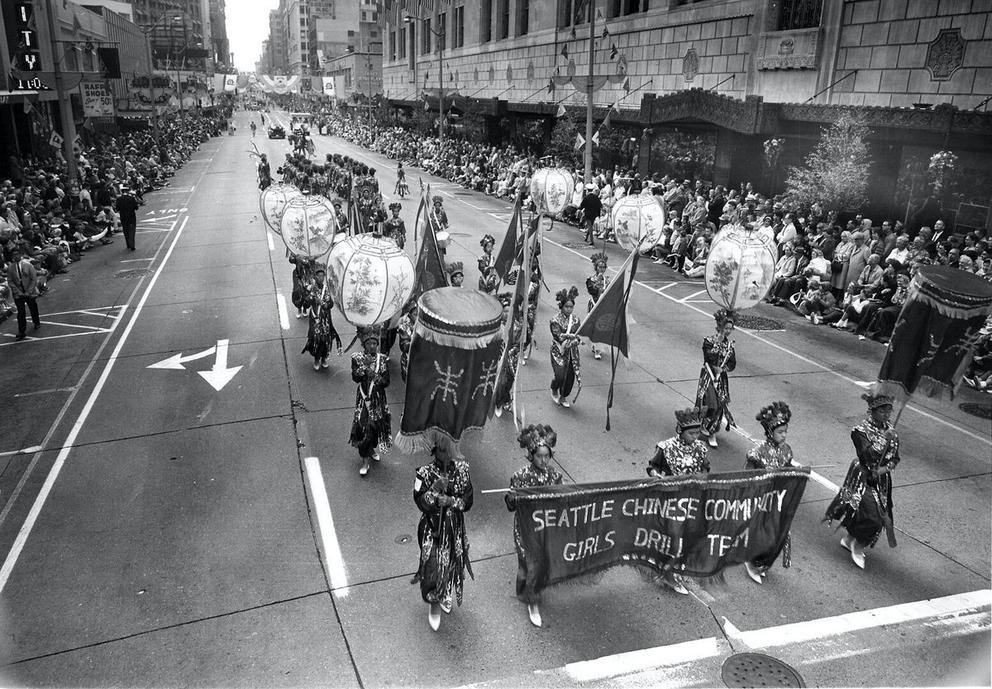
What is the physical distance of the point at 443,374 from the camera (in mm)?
6258

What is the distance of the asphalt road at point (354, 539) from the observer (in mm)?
6074

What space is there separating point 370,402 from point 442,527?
10.5 ft

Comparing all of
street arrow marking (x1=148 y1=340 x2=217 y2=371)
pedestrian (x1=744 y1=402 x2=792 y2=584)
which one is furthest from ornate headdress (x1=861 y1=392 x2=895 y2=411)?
street arrow marking (x1=148 y1=340 x2=217 y2=371)

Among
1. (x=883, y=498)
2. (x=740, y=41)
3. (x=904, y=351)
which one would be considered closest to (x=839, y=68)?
(x=740, y=41)

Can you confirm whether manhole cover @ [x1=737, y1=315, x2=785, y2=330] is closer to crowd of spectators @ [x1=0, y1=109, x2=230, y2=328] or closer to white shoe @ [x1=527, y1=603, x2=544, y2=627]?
white shoe @ [x1=527, y1=603, x2=544, y2=627]

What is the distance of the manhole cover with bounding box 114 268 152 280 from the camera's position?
64.4ft

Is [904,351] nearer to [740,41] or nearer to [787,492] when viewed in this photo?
[787,492]

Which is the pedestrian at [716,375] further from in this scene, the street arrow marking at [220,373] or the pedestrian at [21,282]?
the pedestrian at [21,282]

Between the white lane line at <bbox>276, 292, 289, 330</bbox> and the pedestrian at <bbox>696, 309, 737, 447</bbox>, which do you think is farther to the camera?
the white lane line at <bbox>276, 292, 289, 330</bbox>

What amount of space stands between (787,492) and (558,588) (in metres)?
2.23

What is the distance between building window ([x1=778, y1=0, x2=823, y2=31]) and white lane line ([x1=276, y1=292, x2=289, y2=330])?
17.6 m

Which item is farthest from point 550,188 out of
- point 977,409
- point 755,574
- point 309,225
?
point 755,574

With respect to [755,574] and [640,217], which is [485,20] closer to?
[640,217]

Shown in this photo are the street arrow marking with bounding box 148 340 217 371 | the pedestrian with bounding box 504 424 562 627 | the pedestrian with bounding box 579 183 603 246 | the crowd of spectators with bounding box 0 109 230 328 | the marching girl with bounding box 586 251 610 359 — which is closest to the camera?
the pedestrian with bounding box 504 424 562 627
